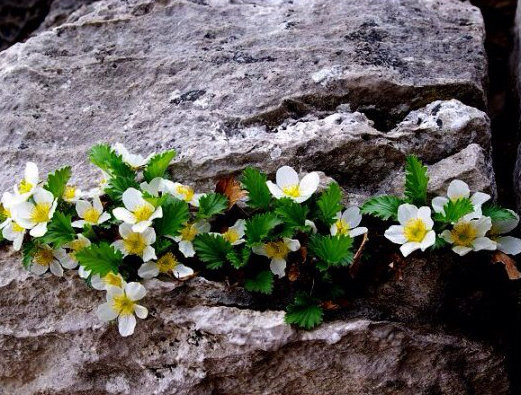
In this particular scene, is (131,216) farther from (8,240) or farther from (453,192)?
(453,192)

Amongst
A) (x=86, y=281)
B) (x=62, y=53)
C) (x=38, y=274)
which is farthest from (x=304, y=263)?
(x=62, y=53)

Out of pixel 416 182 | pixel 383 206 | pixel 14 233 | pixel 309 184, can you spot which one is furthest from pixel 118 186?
pixel 416 182

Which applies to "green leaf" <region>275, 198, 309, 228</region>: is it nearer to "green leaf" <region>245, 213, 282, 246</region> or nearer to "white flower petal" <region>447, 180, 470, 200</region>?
"green leaf" <region>245, 213, 282, 246</region>

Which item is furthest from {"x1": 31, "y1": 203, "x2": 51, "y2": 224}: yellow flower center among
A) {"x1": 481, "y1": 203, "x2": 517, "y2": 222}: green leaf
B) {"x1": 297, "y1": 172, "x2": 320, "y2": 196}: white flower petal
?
{"x1": 481, "y1": 203, "x2": 517, "y2": 222}: green leaf

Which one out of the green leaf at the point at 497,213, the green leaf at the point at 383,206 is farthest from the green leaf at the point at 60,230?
the green leaf at the point at 497,213

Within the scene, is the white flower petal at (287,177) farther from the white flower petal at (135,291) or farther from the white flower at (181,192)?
the white flower petal at (135,291)

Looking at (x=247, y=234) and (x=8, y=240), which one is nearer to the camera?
(x=247, y=234)

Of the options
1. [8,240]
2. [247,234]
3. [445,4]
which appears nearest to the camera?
[247,234]
